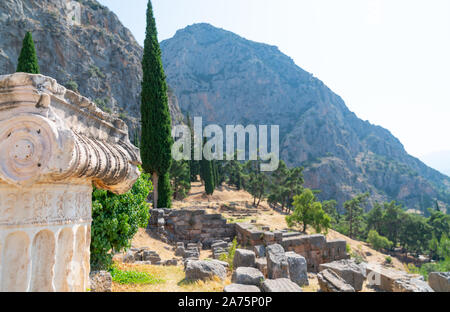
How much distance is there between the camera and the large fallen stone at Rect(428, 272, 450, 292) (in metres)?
7.09

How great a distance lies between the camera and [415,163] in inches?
5364

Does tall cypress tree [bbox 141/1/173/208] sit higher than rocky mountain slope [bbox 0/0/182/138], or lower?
lower

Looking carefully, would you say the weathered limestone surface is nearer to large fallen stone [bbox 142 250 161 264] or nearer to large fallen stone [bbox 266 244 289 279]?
large fallen stone [bbox 266 244 289 279]

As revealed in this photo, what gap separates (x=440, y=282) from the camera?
7.27 m

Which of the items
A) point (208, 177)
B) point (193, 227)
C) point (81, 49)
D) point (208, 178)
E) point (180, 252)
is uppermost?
point (81, 49)

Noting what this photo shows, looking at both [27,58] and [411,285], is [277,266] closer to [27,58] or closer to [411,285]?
[411,285]

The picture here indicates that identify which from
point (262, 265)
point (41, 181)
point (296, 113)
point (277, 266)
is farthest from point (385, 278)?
point (296, 113)

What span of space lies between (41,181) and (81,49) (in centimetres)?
6349

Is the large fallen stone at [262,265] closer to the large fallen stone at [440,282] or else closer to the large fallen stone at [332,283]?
the large fallen stone at [332,283]

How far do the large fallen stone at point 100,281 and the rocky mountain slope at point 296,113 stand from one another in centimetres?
9368

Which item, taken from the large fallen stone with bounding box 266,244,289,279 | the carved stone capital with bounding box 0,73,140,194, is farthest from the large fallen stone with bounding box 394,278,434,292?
the carved stone capital with bounding box 0,73,140,194

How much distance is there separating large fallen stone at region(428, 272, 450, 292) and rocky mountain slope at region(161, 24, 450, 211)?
8937 centimetres

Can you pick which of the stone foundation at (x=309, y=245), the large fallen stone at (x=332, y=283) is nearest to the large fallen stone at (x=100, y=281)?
the large fallen stone at (x=332, y=283)

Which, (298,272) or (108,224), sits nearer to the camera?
(108,224)
